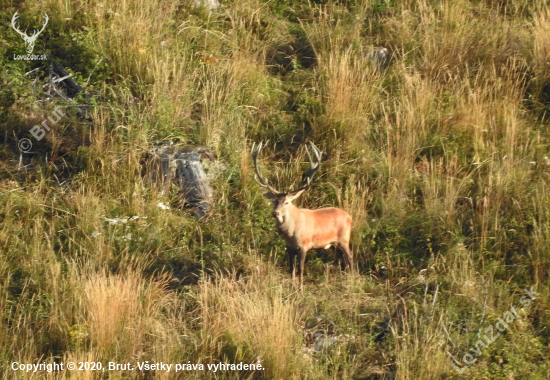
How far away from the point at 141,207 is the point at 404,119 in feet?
11.0

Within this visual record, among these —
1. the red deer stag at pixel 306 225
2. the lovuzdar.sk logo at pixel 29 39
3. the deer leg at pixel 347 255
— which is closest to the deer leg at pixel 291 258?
the red deer stag at pixel 306 225

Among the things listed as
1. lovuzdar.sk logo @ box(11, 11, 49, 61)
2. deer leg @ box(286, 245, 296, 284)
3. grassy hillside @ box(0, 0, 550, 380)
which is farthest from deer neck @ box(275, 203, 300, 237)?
lovuzdar.sk logo @ box(11, 11, 49, 61)

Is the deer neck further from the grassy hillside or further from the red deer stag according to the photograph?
the grassy hillside

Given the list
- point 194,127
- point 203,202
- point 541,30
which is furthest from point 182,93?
point 541,30

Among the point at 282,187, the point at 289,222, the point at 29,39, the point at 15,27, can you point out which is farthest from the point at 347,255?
the point at 15,27

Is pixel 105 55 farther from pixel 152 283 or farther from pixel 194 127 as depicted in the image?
pixel 152 283

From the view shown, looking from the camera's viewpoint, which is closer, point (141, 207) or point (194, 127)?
point (141, 207)

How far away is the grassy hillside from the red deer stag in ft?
0.83

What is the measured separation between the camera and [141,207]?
906cm

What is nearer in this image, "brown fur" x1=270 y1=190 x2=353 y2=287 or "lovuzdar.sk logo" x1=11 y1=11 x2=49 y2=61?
"brown fur" x1=270 y1=190 x2=353 y2=287

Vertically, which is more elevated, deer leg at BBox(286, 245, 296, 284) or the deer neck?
the deer neck

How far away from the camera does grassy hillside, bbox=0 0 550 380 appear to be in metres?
7.29

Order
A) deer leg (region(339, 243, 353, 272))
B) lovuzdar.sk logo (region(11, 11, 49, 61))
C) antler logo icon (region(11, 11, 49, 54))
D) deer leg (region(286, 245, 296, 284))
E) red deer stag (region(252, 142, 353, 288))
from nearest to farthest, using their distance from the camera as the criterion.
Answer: red deer stag (region(252, 142, 353, 288)), deer leg (region(286, 245, 296, 284)), deer leg (region(339, 243, 353, 272)), lovuzdar.sk logo (region(11, 11, 49, 61)), antler logo icon (region(11, 11, 49, 54))

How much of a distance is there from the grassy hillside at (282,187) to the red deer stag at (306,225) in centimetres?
25
